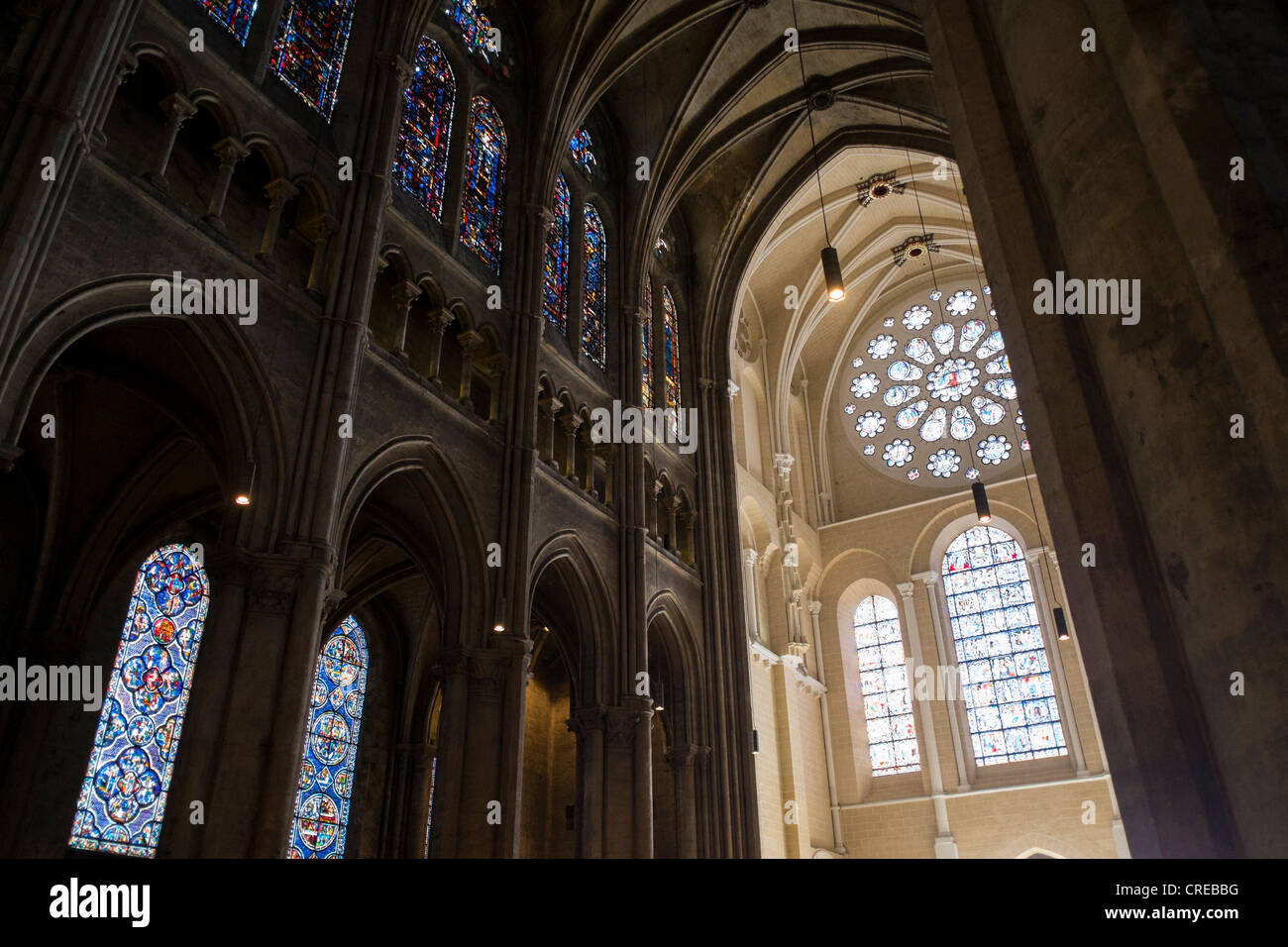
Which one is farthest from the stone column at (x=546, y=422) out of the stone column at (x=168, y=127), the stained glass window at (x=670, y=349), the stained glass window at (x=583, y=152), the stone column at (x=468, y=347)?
the stone column at (x=168, y=127)

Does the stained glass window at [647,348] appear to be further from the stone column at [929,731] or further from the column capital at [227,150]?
the stone column at [929,731]

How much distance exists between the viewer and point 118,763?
39.1 feet

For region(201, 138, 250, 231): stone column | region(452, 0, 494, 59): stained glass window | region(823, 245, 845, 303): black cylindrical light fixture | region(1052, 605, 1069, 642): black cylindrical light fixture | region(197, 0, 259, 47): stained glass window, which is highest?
region(452, 0, 494, 59): stained glass window

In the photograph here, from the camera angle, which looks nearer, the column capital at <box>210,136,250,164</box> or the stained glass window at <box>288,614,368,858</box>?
the column capital at <box>210,136,250,164</box>

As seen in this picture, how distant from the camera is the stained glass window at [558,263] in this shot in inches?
587

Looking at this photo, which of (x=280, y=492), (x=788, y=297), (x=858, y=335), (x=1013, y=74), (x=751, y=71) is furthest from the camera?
(x=858, y=335)

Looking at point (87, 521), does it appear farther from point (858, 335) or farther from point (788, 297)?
point (858, 335)

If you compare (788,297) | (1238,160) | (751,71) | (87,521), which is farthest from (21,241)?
(788,297)

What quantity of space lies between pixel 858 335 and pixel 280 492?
67.8ft

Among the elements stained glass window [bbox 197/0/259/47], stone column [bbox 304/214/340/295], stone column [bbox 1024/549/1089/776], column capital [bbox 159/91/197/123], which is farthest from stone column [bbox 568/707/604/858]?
stone column [bbox 1024/549/1089/776]

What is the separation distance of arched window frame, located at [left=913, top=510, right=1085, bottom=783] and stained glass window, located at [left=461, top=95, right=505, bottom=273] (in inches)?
572

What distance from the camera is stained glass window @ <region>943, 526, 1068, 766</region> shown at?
20.7m

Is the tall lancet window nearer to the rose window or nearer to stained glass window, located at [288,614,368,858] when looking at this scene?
stained glass window, located at [288,614,368,858]

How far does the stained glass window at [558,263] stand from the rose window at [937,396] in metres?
12.6
